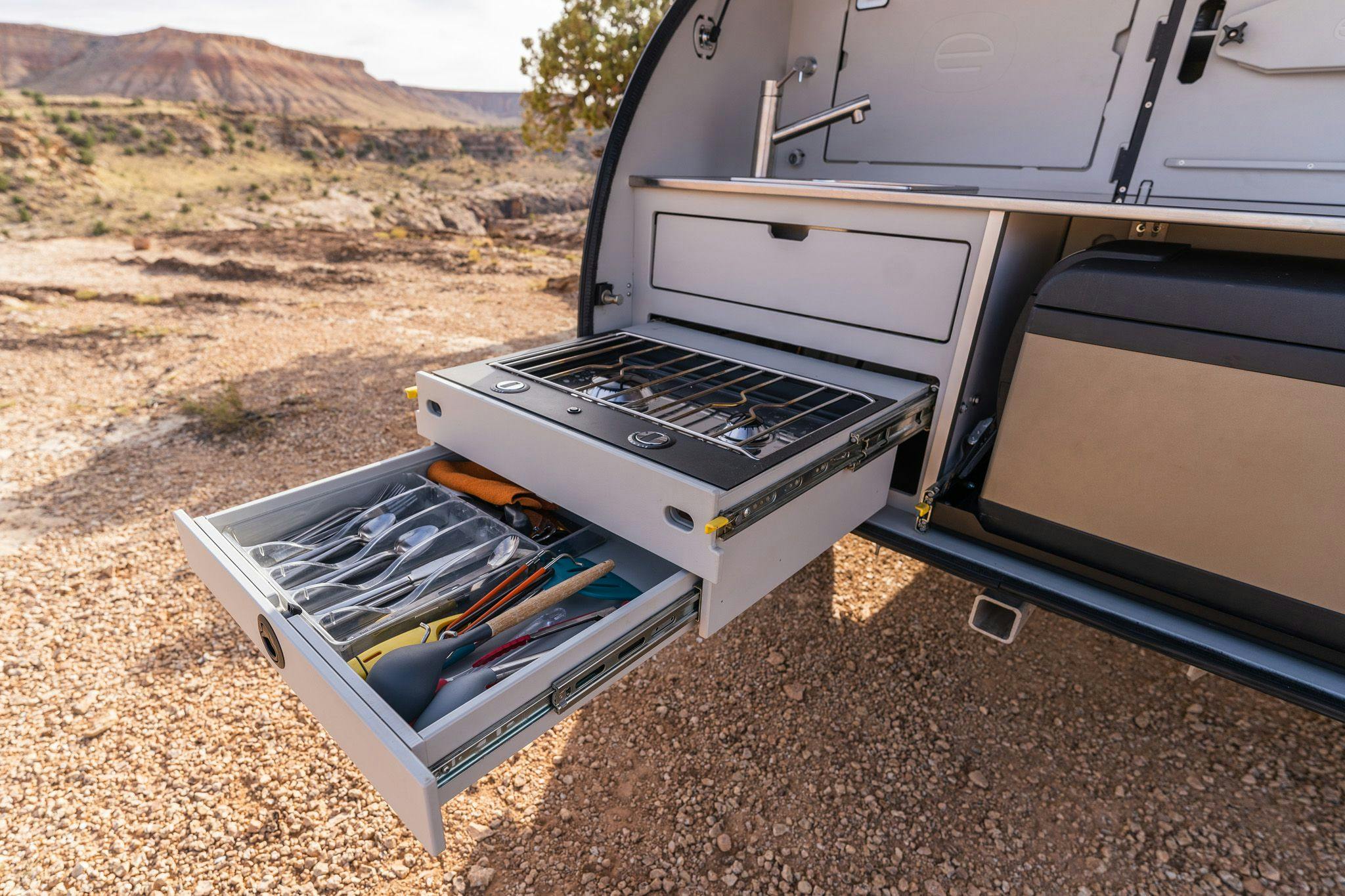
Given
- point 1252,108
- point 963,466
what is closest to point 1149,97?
point 1252,108

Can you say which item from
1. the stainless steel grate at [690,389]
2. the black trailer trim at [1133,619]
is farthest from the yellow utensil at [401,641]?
the black trailer trim at [1133,619]

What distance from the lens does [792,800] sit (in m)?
1.83

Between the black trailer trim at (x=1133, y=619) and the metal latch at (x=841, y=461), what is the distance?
0.98 feet

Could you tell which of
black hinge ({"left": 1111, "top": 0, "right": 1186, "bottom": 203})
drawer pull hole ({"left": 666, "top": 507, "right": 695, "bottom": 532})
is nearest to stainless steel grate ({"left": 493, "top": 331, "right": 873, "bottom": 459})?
drawer pull hole ({"left": 666, "top": 507, "right": 695, "bottom": 532})

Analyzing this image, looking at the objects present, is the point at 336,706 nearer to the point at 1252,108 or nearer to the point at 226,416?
the point at 1252,108

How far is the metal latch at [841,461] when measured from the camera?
122 centimetres

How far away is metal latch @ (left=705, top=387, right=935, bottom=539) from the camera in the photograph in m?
1.22

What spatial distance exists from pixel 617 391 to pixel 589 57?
450cm

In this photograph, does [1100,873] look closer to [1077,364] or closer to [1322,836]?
[1322,836]

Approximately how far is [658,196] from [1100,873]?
234 cm

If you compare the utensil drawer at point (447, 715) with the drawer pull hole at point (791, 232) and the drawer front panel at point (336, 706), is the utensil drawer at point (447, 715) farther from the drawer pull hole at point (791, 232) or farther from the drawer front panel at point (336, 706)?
the drawer pull hole at point (791, 232)

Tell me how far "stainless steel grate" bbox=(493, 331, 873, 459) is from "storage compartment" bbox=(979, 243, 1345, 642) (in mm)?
439

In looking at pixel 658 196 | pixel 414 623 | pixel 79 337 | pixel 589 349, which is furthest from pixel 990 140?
pixel 79 337

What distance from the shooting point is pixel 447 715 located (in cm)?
95
